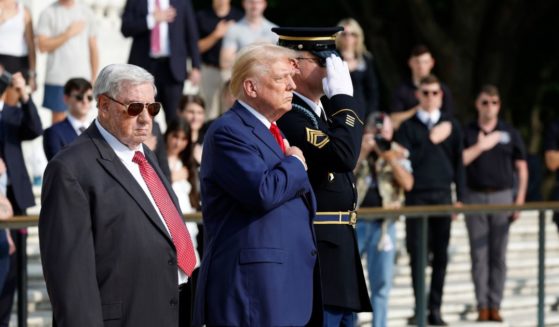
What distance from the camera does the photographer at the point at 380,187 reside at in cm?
989

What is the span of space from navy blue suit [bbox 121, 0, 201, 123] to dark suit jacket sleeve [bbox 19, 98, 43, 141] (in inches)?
111

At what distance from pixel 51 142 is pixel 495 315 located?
3.98 m

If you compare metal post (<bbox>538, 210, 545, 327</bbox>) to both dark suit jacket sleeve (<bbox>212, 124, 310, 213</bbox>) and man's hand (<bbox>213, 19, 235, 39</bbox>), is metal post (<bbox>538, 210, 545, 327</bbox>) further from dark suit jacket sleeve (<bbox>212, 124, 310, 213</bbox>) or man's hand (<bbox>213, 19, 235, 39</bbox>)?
dark suit jacket sleeve (<bbox>212, 124, 310, 213</bbox>)

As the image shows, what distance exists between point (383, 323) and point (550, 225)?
5777mm

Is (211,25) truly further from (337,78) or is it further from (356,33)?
(337,78)

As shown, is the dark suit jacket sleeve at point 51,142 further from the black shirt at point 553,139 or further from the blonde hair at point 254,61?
the black shirt at point 553,139

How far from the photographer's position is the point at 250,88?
5328 millimetres

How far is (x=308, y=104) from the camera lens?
5922mm

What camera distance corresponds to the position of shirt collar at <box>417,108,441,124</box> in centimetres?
1082

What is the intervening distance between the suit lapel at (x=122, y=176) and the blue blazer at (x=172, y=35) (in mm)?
6114

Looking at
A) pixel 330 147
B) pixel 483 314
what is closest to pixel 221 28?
pixel 483 314

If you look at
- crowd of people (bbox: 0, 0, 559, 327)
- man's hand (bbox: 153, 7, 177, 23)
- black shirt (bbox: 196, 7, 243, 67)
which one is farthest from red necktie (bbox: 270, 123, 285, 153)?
black shirt (bbox: 196, 7, 243, 67)

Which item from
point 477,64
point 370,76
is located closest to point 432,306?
point 370,76

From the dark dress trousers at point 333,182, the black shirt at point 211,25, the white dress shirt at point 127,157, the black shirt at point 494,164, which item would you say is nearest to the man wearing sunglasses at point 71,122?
the dark dress trousers at point 333,182
